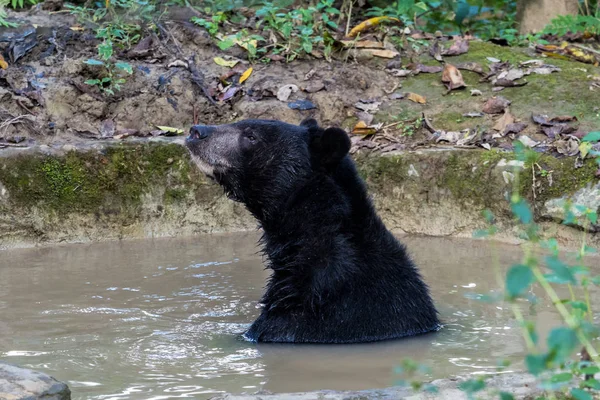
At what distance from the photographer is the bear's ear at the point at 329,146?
5.45 m

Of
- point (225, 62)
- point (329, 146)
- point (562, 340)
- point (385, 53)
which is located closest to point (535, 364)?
point (562, 340)

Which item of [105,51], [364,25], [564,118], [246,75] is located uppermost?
[364,25]

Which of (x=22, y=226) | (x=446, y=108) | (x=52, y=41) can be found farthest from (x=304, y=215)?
(x=52, y=41)

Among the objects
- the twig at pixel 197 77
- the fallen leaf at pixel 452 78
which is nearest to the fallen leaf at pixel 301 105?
the twig at pixel 197 77

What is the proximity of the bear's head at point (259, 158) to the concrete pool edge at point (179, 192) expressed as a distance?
8.06 feet

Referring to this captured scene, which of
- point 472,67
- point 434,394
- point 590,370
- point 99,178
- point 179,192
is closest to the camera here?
point 590,370

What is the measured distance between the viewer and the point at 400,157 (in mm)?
8312

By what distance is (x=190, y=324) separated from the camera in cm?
580

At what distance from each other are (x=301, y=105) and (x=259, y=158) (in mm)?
3421

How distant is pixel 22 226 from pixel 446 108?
171 inches

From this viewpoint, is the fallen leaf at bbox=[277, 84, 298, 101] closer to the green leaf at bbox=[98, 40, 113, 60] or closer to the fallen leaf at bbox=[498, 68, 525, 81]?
the green leaf at bbox=[98, 40, 113, 60]

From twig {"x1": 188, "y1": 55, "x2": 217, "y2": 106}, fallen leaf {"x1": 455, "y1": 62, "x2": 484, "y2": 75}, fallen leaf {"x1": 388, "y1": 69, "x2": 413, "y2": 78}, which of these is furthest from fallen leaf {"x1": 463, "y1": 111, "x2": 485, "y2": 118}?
twig {"x1": 188, "y1": 55, "x2": 217, "y2": 106}

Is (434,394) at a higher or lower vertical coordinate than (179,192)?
lower

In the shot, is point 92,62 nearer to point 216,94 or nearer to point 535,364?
point 216,94
